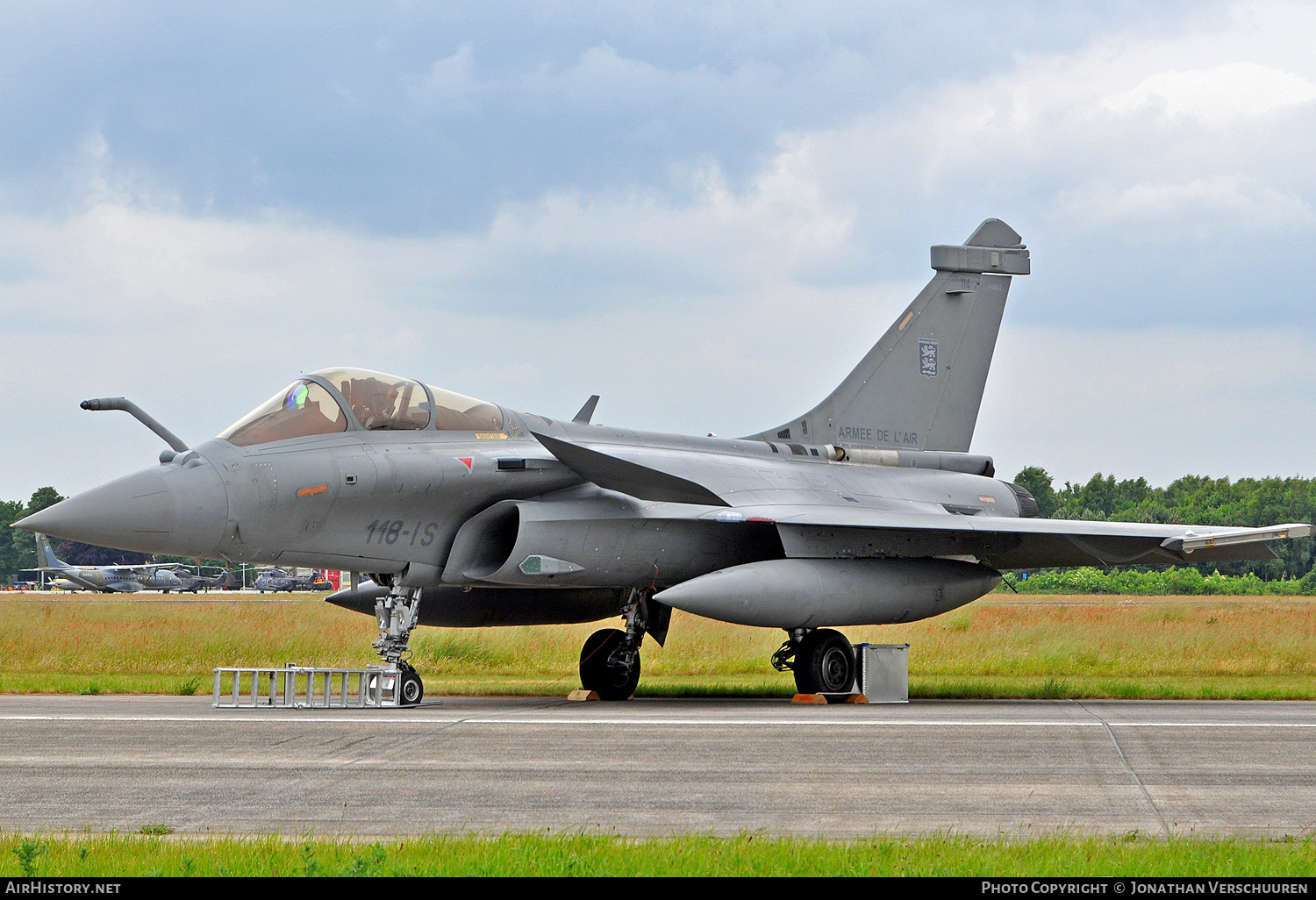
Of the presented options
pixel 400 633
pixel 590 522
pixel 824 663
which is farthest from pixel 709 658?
pixel 400 633

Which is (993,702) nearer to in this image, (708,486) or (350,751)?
(708,486)

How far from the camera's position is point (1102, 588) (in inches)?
2832

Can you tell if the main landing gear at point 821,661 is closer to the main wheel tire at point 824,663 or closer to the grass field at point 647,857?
the main wheel tire at point 824,663

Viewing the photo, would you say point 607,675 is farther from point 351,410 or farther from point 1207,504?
point 1207,504

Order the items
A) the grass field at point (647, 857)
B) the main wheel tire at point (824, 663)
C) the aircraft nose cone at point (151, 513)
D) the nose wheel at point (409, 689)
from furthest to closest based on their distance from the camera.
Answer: the main wheel tire at point (824, 663)
the nose wheel at point (409, 689)
the aircraft nose cone at point (151, 513)
the grass field at point (647, 857)

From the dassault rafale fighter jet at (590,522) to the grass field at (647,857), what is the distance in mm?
6375

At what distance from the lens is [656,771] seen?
785cm

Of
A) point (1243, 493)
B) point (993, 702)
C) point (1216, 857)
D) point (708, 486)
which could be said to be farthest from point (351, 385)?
point (1243, 493)

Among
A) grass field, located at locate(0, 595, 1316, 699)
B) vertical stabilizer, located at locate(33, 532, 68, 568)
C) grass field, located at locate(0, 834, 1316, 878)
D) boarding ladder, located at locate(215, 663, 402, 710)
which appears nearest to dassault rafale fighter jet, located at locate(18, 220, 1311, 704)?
boarding ladder, located at locate(215, 663, 402, 710)

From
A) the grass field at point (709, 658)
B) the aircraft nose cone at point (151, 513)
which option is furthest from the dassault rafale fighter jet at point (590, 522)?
the grass field at point (709, 658)

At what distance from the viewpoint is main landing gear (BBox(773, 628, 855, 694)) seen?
1438 cm

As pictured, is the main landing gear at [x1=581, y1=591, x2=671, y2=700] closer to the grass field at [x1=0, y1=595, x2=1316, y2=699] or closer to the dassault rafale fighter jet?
the dassault rafale fighter jet

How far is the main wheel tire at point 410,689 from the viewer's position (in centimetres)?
1264

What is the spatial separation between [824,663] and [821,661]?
4 centimetres
